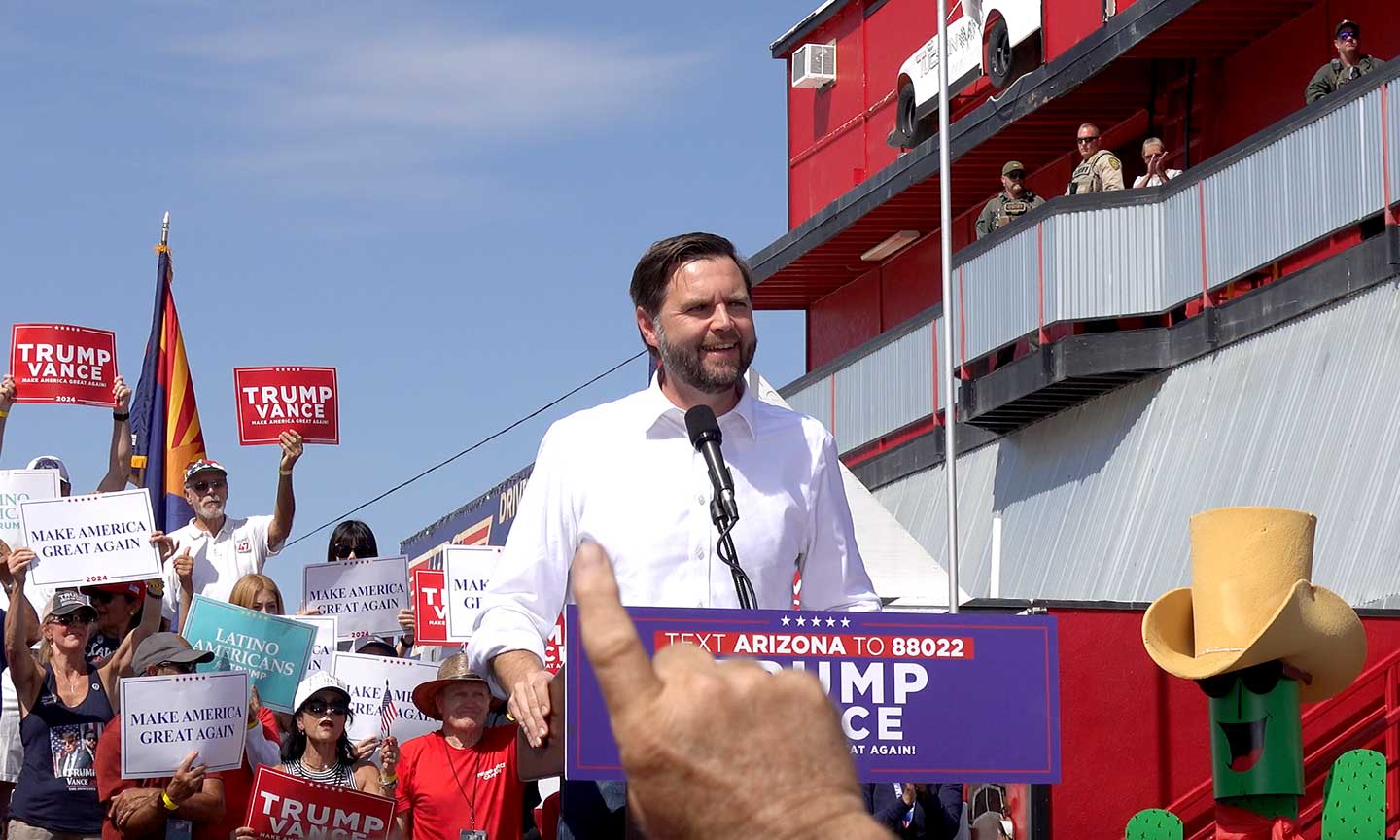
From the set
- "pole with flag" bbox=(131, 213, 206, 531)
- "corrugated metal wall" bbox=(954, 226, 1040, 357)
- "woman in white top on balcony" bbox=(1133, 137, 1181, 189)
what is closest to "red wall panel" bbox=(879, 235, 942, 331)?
"corrugated metal wall" bbox=(954, 226, 1040, 357)

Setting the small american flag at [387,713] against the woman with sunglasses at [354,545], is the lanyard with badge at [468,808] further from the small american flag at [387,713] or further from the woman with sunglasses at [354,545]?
the woman with sunglasses at [354,545]

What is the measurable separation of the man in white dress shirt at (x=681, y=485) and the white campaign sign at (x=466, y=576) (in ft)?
22.7

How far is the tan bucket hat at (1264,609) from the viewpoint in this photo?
884 cm

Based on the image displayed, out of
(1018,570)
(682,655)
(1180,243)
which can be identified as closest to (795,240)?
(1018,570)

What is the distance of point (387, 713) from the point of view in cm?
1030

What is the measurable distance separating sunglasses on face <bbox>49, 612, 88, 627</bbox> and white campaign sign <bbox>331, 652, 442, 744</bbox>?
1.37 m

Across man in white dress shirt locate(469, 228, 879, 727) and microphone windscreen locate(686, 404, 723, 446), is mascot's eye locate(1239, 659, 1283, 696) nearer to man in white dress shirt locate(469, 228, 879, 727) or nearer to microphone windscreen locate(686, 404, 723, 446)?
man in white dress shirt locate(469, 228, 879, 727)

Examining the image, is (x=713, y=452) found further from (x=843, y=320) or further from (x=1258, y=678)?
(x=843, y=320)

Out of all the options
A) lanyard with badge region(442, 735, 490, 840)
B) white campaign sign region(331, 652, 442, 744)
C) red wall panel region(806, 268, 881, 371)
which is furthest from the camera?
red wall panel region(806, 268, 881, 371)

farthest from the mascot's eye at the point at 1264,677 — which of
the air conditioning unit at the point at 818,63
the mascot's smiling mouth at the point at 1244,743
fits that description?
the air conditioning unit at the point at 818,63

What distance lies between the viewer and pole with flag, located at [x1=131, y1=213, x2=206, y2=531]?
623 inches

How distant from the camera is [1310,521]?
30.4 ft

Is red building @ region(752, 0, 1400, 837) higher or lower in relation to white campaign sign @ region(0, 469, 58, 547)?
higher

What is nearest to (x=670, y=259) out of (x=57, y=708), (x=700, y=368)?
(x=700, y=368)
